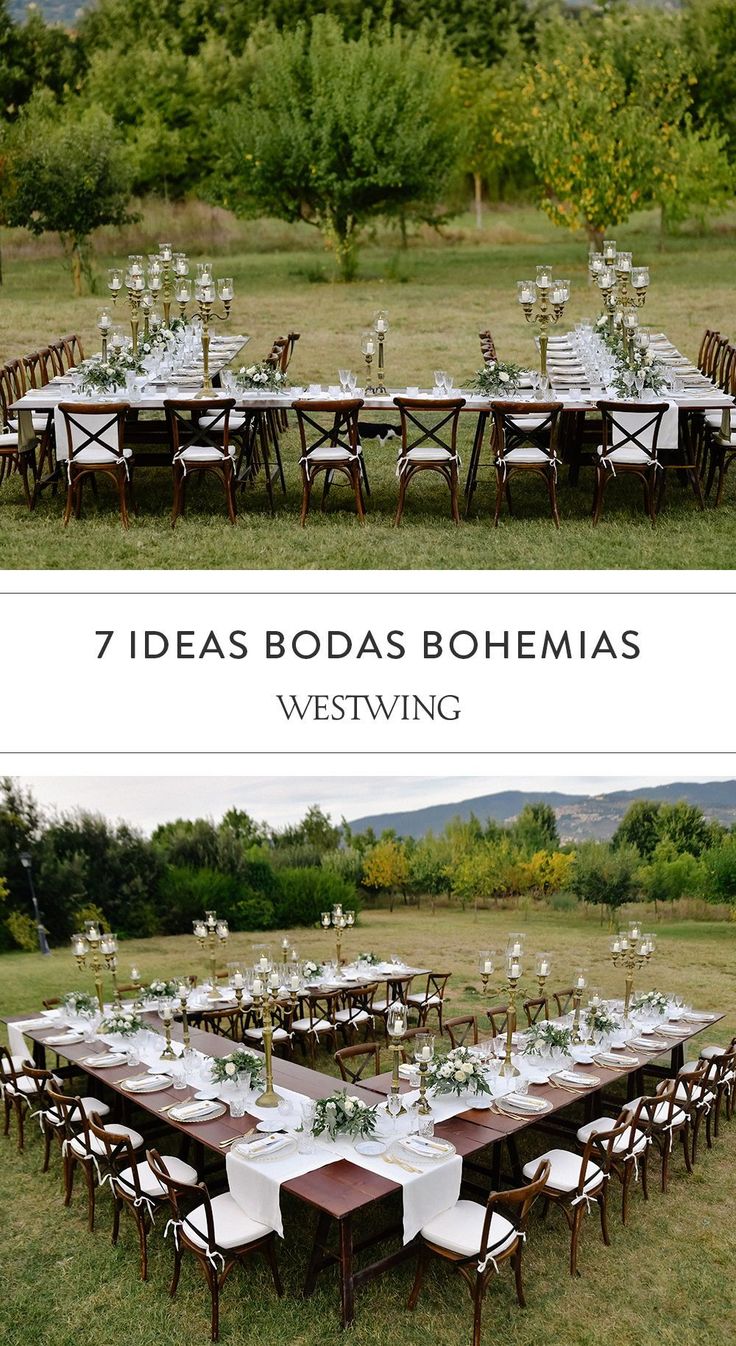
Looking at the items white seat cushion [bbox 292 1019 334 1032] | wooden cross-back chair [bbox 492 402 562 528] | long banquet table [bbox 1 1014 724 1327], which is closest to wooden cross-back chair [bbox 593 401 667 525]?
wooden cross-back chair [bbox 492 402 562 528]

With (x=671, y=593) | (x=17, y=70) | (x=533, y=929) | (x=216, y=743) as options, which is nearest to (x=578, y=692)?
(x=671, y=593)

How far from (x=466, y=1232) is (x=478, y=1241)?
8cm

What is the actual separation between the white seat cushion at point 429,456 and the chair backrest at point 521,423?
1.03 ft

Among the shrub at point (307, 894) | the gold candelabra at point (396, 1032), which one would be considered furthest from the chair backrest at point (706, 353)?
the gold candelabra at point (396, 1032)

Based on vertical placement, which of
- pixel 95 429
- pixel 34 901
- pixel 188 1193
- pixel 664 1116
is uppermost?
pixel 95 429

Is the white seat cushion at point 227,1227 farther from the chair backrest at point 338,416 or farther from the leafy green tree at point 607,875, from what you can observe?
the leafy green tree at point 607,875

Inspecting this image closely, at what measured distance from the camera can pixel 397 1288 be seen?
16.8 feet

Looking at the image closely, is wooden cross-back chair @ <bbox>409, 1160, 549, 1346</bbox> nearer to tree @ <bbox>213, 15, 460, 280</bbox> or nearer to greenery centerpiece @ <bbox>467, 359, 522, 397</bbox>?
greenery centerpiece @ <bbox>467, 359, 522, 397</bbox>

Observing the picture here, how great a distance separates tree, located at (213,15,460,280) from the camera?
Answer: 68.8 ft

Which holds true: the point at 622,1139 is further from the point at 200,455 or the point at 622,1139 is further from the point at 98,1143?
the point at 200,455

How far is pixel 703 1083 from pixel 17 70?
25.4m

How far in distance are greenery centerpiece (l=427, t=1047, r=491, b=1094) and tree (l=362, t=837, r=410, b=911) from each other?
7.39 metres

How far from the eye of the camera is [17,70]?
25891 millimetres

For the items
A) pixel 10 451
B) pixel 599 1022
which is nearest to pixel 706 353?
pixel 10 451
